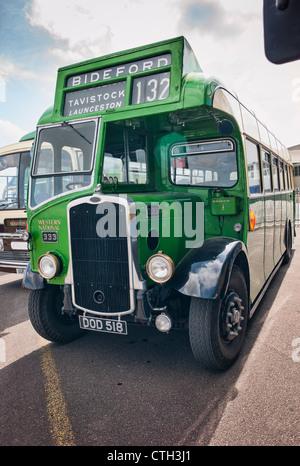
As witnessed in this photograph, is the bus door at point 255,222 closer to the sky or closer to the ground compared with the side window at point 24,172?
closer to the ground

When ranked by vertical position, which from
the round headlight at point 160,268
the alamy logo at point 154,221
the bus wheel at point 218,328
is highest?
the alamy logo at point 154,221

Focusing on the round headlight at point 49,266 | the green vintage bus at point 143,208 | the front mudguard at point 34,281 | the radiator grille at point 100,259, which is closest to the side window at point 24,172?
the green vintage bus at point 143,208

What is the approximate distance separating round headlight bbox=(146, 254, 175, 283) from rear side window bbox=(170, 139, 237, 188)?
1566 mm

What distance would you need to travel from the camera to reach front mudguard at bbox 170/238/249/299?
2984 millimetres

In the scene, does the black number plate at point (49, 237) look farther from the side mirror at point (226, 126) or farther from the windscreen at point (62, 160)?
the side mirror at point (226, 126)

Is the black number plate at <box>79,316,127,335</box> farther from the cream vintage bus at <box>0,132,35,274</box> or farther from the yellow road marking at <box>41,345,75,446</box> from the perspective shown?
the cream vintage bus at <box>0,132,35,274</box>

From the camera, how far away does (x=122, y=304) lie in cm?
324

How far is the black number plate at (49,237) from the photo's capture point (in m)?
3.55

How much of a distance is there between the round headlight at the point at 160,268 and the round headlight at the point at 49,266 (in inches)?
39.5

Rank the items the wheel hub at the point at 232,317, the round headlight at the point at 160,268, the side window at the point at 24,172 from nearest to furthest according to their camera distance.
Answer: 1. the round headlight at the point at 160,268
2. the wheel hub at the point at 232,317
3. the side window at the point at 24,172

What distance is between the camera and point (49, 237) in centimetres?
358

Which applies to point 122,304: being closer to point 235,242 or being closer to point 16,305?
point 235,242

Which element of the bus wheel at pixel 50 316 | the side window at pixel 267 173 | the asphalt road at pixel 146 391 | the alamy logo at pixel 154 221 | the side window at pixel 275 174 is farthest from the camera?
the side window at pixel 275 174

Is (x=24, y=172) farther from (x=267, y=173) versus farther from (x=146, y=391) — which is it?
(x=146, y=391)
